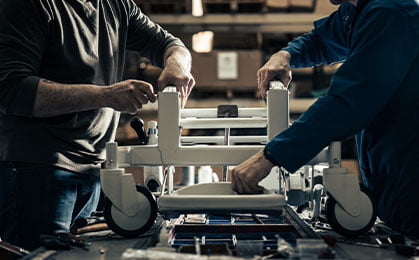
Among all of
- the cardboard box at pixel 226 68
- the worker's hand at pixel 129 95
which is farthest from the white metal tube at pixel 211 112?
the cardboard box at pixel 226 68

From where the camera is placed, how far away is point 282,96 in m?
1.21

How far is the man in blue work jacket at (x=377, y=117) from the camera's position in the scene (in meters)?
1.03

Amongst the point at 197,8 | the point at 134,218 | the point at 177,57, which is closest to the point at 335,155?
the point at 134,218

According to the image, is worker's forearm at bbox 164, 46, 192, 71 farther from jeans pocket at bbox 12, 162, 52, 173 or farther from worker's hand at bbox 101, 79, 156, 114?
jeans pocket at bbox 12, 162, 52, 173

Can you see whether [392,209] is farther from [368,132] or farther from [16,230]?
[16,230]

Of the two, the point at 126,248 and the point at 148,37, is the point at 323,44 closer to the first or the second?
the point at 148,37

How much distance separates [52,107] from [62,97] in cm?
4

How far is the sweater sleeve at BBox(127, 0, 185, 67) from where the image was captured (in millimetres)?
1797

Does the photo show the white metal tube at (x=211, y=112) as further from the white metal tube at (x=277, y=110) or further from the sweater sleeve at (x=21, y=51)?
the sweater sleeve at (x=21, y=51)

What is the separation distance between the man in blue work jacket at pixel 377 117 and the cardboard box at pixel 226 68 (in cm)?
228

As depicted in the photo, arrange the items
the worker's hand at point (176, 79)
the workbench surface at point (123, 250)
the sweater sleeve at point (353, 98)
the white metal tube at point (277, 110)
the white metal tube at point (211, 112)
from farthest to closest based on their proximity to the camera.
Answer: the white metal tube at point (211, 112), the worker's hand at point (176, 79), the white metal tube at point (277, 110), the sweater sleeve at point (353, 98), the workbench surface at point (123, 250)

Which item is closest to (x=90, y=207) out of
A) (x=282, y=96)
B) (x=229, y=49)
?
(x=282, y=96)

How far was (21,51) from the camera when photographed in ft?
4.35

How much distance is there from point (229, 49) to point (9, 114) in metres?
2.51
